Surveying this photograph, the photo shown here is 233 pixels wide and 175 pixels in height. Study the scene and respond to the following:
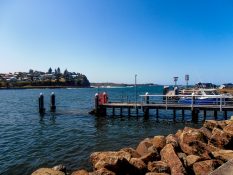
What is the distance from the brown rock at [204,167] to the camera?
31.8 feet

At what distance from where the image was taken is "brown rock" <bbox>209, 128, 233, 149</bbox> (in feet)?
42.3

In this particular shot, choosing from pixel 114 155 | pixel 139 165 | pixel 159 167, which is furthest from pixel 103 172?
pixel 159 167

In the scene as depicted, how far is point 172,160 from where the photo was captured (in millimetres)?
10586

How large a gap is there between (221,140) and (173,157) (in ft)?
10.9

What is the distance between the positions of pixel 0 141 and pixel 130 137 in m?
9.01

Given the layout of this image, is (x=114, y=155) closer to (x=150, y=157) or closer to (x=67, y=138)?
(x=150, y=157)

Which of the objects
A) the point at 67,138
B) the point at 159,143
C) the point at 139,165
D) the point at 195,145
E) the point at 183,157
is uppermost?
the point at 195,145

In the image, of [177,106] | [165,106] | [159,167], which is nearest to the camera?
[159,167]

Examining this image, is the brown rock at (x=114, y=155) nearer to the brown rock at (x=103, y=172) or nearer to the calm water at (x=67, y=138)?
the brown rock at (x=103, y=172)

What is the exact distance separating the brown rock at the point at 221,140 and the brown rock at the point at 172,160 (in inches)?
102

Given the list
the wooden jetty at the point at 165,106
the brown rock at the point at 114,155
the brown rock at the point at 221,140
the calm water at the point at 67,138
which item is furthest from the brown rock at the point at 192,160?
the wooden jetty at the point at 165,106

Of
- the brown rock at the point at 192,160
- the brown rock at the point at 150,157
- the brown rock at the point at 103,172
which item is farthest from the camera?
the brown rock at the point at 150,157

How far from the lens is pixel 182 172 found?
9766 millimetres

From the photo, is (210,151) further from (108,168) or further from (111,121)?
(111,121)
